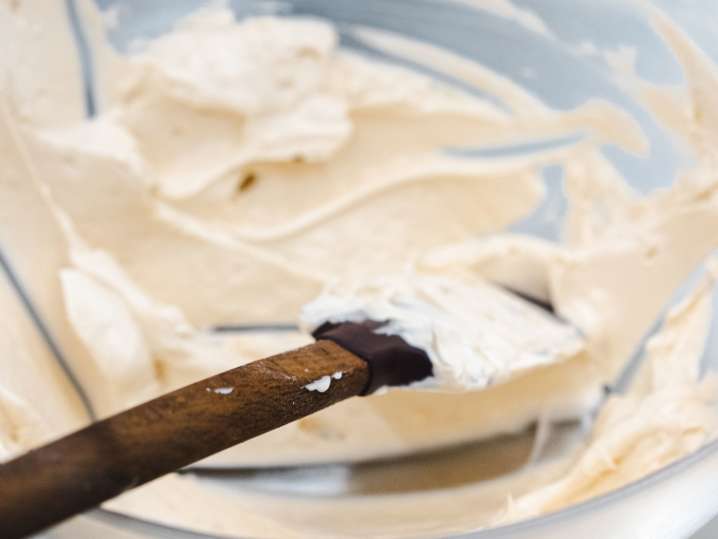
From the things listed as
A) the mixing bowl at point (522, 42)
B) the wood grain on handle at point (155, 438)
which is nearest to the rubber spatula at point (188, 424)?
the wood grain on handle at point (155, 438)

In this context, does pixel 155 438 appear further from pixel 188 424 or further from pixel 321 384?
pixel 321 384

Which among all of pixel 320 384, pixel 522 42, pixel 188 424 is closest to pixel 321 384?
pixel 320 384

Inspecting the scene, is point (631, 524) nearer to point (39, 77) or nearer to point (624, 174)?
point (624, 174)

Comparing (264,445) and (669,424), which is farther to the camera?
(264,445)

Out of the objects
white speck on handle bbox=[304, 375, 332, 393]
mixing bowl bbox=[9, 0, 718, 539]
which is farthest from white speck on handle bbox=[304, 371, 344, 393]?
mixing bowl bbox=[9, 0, 718, 539]

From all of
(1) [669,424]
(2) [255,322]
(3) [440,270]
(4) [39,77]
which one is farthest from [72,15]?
(1) [669,424]

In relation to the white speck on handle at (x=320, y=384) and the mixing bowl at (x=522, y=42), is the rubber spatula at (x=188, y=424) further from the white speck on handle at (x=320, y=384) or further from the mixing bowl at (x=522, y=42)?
the mixing bowl at (x=522, y=42)
